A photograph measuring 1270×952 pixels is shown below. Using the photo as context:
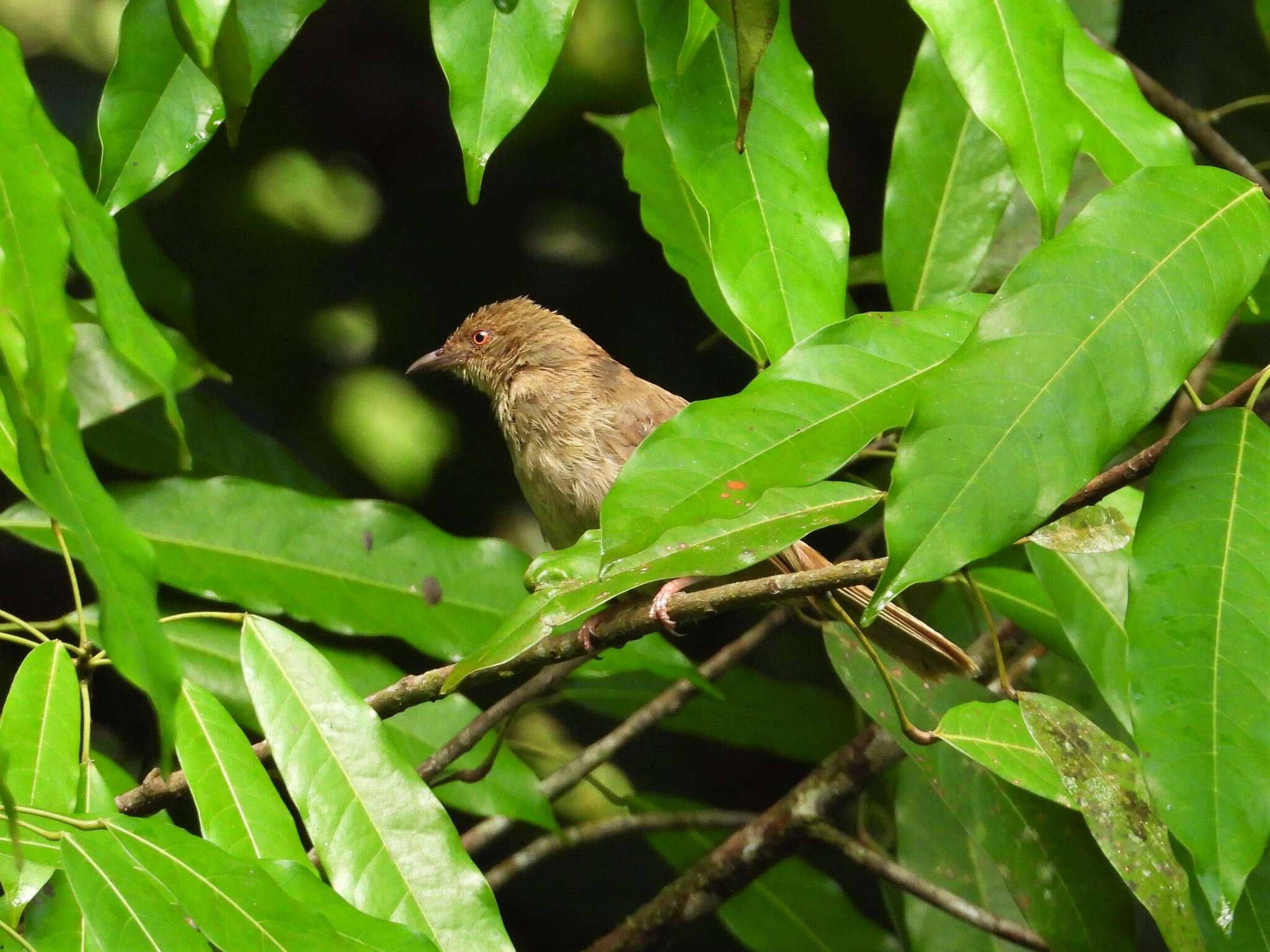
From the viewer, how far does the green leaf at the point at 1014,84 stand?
208cm

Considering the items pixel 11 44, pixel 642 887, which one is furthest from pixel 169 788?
pixel 642 887

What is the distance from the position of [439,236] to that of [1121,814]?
3770 millimetres

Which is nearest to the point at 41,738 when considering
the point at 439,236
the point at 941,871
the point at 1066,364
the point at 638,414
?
the point at 1066,364

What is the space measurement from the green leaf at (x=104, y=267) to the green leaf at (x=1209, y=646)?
1336 millimetres

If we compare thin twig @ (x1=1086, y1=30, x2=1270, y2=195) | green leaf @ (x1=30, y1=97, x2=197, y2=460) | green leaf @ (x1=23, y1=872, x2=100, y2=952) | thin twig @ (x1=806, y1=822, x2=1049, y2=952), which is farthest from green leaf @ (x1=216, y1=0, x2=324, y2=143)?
thin twig @ (x1=1086, y1=30, x2=1270, y2=195)

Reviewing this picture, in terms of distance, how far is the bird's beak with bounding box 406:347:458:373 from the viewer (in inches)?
191

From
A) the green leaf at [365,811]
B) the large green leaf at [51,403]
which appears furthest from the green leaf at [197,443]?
the large green leaf at [51,403]

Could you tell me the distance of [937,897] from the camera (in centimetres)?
343

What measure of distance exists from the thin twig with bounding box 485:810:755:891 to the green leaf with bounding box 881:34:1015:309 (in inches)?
73.7

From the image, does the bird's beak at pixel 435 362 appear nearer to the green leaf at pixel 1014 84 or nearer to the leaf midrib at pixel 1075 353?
the green leaf at pixel 1014 84

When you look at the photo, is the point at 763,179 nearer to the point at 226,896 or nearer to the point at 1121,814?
the point at 1121,814

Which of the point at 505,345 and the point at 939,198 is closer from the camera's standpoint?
the point at 939,198

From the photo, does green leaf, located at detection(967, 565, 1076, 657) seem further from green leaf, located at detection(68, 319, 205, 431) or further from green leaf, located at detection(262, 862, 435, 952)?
green leaf, located at detection(68, 319, 205, 431)

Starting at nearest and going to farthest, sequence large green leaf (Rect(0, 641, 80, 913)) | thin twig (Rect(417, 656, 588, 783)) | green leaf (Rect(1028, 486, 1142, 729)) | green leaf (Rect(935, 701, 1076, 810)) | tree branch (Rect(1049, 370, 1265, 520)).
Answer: tree branch (Rect(1049, 370, 1265, 520)) → large green leaf (Rect(0, 641, 80, 913)) → green leaf (Rect(935, 701, 1076, 810)) → green leaf (Rect(1028, 486, 1142, 729)) → thin twig (Rect(417, 656, 588, 783))
